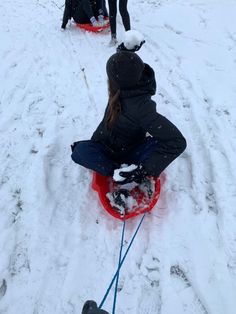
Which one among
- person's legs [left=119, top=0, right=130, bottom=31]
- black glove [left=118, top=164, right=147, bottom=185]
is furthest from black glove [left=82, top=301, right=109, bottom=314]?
person's legs [left=119, top=0, right=130, bottom=31]

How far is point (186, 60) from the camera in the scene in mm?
5191

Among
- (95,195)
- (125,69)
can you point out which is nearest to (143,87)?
(125,69)

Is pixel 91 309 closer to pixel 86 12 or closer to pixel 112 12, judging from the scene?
pixel 112 12

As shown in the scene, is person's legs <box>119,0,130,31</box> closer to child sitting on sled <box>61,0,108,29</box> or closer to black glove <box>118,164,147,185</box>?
child sitting on sled <box>61,0,108,29</box>

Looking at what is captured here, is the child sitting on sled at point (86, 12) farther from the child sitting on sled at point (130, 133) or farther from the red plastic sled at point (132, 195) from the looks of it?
the red plastic sled at point (132, 195)

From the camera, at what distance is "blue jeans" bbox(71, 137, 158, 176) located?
3262mm

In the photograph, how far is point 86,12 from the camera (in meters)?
6.22

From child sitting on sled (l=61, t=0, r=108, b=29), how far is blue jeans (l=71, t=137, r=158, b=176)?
11.4 feet

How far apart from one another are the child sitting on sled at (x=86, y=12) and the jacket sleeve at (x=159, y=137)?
374 cm

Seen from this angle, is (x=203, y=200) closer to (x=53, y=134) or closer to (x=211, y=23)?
(x=53, y=134)

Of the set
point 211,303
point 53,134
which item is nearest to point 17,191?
point 53,134

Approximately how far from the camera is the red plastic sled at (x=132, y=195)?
3.12 metres

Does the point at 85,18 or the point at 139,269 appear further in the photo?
the point at 85,18

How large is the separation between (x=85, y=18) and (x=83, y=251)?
15.1ft
